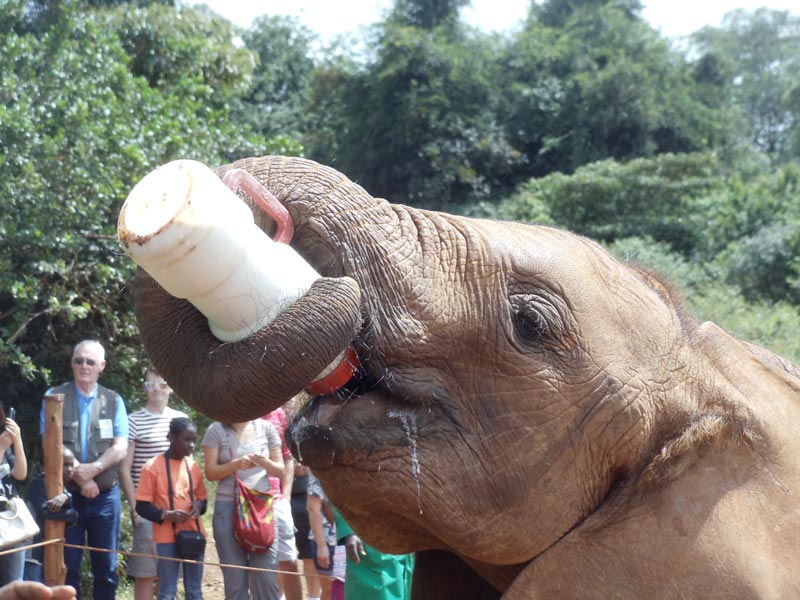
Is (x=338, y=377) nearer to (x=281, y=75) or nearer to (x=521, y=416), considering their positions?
Result: (x=521, y=416)

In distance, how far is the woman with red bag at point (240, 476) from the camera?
8.02 metres

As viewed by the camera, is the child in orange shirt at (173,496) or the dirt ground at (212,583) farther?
the dirt ground at (212,583)

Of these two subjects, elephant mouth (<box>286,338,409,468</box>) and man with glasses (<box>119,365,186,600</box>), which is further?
man with glasses (<box>119,365,186,600</box>)

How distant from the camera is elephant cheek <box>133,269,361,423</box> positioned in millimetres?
2496

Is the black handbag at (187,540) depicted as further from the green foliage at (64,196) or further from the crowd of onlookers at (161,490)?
the green foliage at (64,196)

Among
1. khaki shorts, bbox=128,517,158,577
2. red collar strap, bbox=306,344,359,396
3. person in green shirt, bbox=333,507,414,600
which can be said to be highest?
red collar strap, bbox=306,344,359,396

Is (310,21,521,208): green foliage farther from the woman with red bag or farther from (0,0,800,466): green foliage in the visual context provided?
the woman with red bag

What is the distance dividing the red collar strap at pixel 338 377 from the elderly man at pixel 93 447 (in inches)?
224

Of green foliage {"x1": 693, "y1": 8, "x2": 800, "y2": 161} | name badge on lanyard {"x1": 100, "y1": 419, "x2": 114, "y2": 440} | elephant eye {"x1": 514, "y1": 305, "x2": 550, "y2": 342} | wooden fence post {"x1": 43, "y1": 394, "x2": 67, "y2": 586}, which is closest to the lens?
elephant eye {"x1": 514, "y1": 305, "x2": 550, "y2": 342}

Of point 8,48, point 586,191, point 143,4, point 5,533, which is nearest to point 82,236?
point 8,48

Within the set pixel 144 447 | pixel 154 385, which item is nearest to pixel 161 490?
pixel 144 447

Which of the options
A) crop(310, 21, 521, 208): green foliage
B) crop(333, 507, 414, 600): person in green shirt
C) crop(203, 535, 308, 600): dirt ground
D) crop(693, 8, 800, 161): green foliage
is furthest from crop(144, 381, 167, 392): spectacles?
crop(693, 8, 800, 161): green foliage

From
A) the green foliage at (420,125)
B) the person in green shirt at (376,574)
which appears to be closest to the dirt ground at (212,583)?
the person in green shirt at (376,574)

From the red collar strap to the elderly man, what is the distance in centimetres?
568
